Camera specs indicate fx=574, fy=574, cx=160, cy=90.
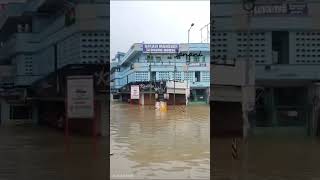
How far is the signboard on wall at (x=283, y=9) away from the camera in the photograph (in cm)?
736

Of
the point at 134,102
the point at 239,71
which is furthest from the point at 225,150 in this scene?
the point at 134,102

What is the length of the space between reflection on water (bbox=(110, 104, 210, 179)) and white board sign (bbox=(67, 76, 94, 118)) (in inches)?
49.9

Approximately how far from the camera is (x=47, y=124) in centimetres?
809

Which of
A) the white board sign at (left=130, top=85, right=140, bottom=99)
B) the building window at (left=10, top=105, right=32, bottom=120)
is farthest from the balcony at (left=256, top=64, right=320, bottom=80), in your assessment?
the white board sign at (left=130, top=85, right=140, bottom=99)

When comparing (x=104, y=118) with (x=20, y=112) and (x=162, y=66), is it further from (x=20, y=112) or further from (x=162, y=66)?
(x=162, y=66)

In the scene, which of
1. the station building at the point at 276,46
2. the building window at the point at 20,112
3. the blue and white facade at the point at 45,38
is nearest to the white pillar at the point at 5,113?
the blue and white facade at the point at 45,38

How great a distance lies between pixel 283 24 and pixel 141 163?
12.3ft

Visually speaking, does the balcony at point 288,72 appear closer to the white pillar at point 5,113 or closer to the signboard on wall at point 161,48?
the signboard on wall at point 161,48

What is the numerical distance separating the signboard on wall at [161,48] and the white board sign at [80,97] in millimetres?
2558

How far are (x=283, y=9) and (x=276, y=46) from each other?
0.48 m

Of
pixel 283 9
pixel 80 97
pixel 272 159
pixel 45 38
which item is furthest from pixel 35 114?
pixel 283 9

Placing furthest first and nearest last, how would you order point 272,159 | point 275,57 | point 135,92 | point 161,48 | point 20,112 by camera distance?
point 135,92
point 161,48
point 20,112
point 272,159
point 275,57

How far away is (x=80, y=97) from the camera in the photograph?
24.2 ft

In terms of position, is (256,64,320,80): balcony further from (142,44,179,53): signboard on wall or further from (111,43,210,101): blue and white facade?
(142,44,179,53): signboard on wall
